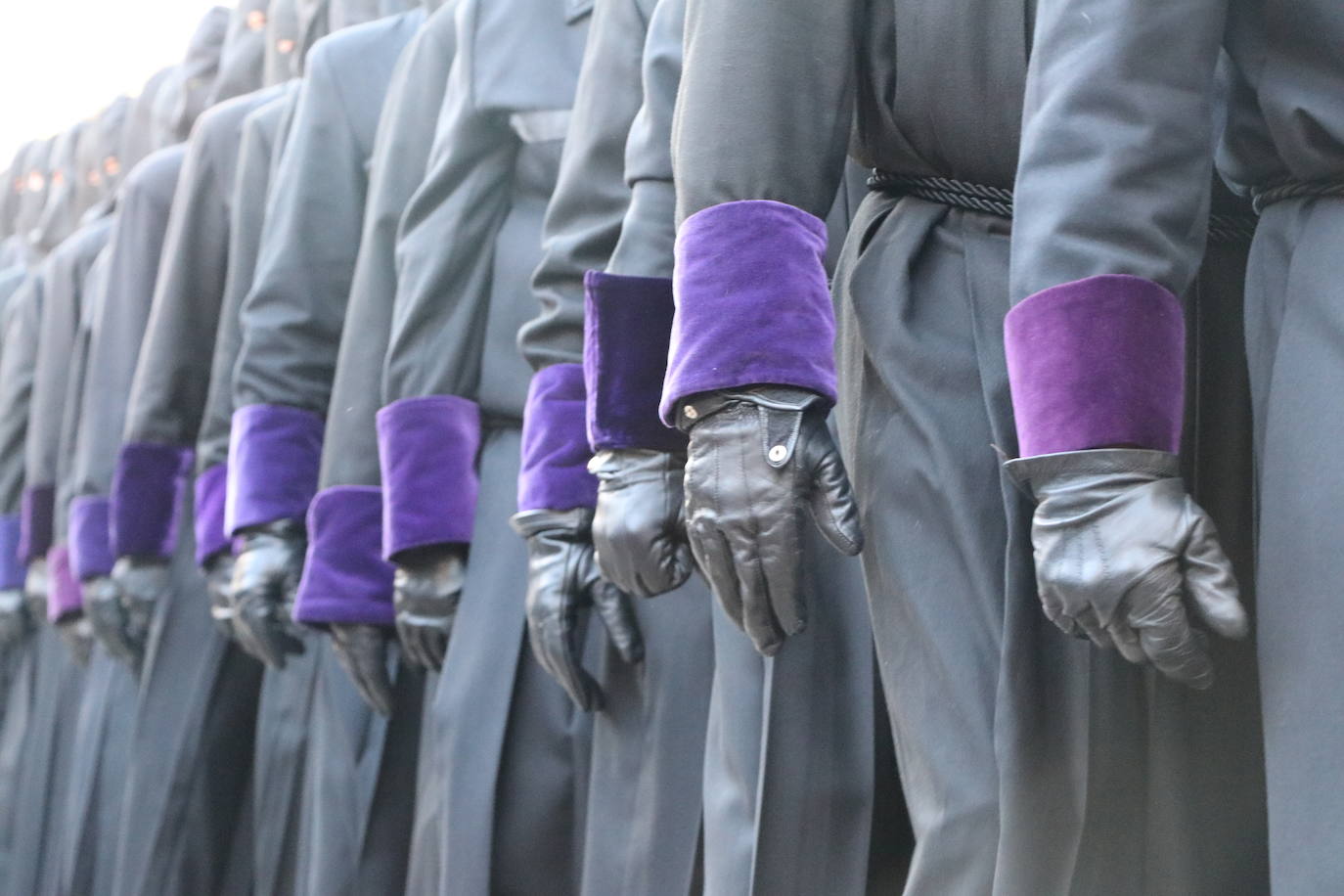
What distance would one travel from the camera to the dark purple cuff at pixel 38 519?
18.2 feet

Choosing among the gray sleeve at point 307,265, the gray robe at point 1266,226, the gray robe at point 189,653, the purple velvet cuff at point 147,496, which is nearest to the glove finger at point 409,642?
the gray sleeve at point 307,265

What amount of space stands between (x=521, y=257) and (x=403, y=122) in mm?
497

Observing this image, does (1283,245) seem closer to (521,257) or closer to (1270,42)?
(1270,42)

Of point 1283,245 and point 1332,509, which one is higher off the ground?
point 1283,245

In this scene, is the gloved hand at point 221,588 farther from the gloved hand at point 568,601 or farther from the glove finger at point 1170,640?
the glove finger at point 1170,640

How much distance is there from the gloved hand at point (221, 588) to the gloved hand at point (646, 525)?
162 centimetres

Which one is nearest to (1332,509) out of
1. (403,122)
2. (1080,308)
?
(1080,308)

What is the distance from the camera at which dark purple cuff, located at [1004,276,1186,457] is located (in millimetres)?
1627

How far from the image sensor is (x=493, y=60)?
3.22 meters

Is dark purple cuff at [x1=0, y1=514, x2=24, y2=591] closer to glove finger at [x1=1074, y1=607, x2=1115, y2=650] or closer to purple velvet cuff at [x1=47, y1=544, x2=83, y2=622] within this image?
purple velvet cuff at [x1=47, y1=544, x2=83, y2=622]

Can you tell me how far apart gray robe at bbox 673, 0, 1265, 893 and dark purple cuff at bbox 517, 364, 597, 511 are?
2.34 feet

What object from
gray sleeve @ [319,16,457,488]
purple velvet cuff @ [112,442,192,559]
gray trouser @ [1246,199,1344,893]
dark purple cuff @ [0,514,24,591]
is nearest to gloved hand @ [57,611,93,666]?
dark purple cuff @ [0,514,24,591]

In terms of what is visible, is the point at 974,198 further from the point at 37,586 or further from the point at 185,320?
the point at 37,586

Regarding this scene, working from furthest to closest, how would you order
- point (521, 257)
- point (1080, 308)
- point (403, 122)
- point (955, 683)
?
point (403, 122), point (521, 257), point (955, 683), point (1080, 308)
